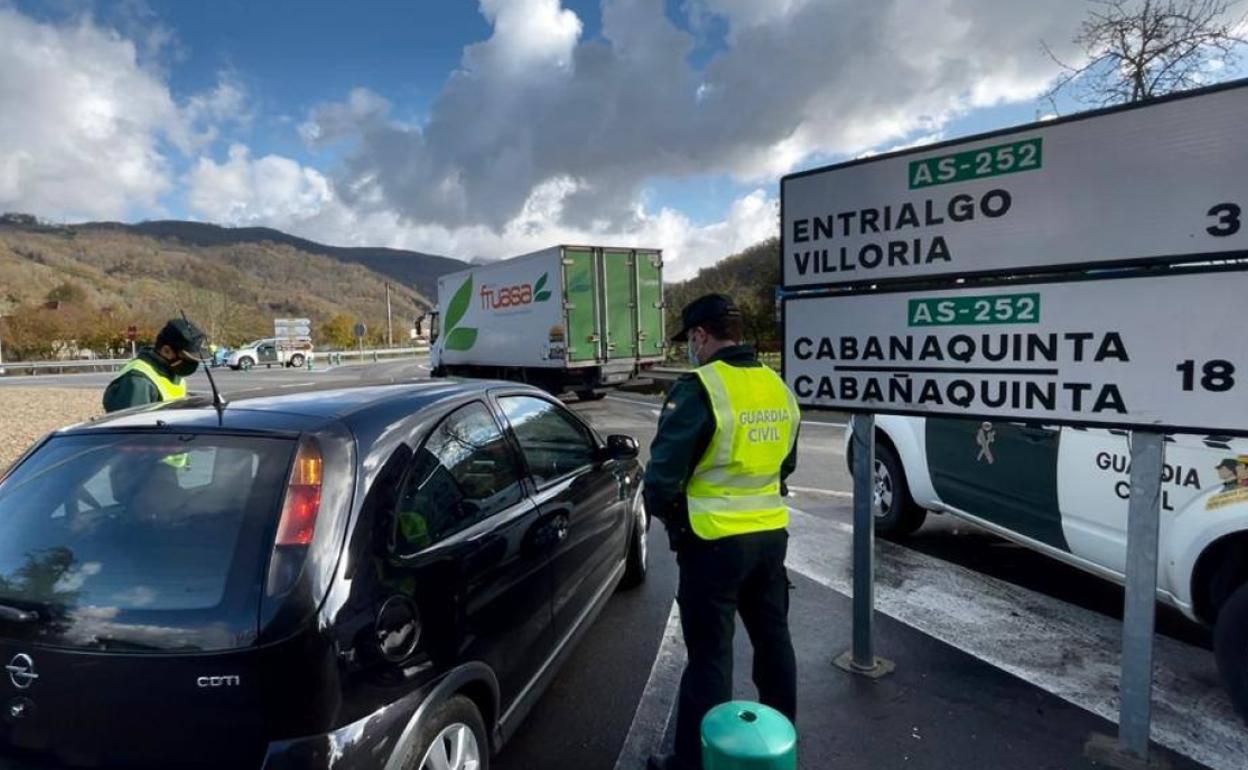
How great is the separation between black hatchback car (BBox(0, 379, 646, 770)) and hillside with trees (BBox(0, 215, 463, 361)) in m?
44.5

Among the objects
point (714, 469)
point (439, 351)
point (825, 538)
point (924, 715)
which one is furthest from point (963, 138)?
point (439, 351)

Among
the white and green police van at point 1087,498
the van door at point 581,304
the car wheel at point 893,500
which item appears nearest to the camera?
the white and green police van at point 1087,498

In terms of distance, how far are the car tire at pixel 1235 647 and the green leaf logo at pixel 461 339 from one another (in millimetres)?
16832

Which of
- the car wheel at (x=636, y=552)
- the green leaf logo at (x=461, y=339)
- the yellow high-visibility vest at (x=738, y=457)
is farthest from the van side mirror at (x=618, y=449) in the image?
the green leaf logo at (x=461, y=339)

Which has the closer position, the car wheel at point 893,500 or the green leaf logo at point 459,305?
the car wheel at point 893,500

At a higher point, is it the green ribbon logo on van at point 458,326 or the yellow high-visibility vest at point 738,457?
the green ribbon logo on van at point 458,326

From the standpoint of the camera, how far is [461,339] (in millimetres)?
19047

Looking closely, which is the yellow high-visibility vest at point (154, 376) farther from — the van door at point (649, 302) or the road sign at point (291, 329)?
the road sign at point (291, 329)

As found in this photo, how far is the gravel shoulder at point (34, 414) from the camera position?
9.48 metres

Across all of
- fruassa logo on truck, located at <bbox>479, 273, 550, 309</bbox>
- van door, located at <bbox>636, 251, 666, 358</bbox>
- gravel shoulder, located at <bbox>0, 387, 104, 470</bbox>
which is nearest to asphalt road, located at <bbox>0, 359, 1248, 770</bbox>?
gravel shoulder, located at <bbox>0, 387, 104, 470</bbox>

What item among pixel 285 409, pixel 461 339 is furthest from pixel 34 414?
pixel 285 409

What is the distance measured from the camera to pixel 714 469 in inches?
98.5

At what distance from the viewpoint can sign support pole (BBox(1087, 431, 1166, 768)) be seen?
101 inches

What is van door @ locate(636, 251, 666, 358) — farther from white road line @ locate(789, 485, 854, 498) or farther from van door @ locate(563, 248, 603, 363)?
white road line @ locate(789, 485, 854, 498)
